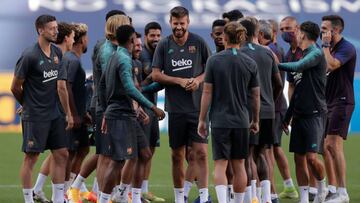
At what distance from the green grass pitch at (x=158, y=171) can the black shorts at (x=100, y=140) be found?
1.57 m

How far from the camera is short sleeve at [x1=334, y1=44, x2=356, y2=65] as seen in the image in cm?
1377

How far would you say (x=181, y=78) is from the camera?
13.0 metres

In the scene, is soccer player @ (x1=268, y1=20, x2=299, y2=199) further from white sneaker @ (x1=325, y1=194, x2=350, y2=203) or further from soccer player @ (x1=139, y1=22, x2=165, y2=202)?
soccer player @ (x1=139, y1=22, x2=165, y2=202)

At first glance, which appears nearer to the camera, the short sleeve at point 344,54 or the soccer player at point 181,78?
the soccer player at point 181,78

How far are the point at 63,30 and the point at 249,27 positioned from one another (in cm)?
223

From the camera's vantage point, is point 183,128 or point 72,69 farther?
point 72,69

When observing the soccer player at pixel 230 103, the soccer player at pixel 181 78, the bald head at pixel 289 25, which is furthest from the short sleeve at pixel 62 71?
the bald head at pixel 289 25

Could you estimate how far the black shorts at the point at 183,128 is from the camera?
13.0 meters

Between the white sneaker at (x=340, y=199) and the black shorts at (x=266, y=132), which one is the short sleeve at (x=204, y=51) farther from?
the white sneaker at (x=340, y=199)

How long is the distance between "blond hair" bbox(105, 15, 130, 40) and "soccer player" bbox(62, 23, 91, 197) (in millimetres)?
773

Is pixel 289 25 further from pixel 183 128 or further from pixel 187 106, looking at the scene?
pixel 183 128

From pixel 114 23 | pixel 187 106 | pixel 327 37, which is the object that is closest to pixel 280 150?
pixel 327 37

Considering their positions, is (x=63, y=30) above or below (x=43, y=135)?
above

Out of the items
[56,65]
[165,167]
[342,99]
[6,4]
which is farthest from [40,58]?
[6,4]
